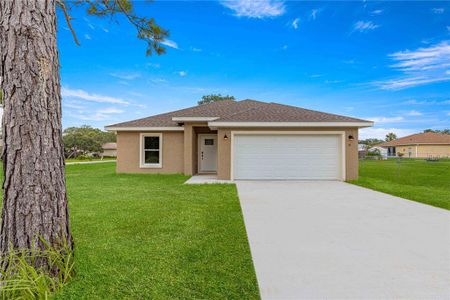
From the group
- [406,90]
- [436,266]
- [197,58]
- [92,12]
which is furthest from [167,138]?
[406,90]

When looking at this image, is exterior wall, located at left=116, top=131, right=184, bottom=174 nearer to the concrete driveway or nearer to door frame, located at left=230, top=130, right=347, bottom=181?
door frame, located at left=230, top=130, right=347, bottom=181

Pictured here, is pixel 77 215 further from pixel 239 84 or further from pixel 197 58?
pixel 239 84

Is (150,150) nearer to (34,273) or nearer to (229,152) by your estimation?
(229,152)

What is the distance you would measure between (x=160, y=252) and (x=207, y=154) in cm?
1119

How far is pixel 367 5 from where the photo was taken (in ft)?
36.7

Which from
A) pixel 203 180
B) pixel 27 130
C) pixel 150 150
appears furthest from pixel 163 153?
pixel 27 130

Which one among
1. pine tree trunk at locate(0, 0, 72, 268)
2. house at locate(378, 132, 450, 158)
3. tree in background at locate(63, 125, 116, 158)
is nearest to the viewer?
pine tree trunk at locate(0, 0, 72, 268)

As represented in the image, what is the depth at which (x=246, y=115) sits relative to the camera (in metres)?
11.7

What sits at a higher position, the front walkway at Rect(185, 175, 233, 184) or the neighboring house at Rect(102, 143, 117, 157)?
the neighboring house at Rect(102, 143, 117, 157)

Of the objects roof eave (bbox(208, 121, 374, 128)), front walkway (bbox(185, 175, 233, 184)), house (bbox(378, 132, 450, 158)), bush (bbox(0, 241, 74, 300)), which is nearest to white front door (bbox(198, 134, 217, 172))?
front walkway (bbox(185, 175, 233, 184))

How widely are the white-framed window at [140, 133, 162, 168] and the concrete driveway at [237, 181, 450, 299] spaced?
855cm

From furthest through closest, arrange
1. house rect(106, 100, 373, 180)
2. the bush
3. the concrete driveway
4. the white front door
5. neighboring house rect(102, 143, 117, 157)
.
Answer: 1. neighboring house rect(102, 143, 117, 157)
2. the white front door
3. house rect(106, 100, 373, 180)
4. the concrete driveway
5. the bush

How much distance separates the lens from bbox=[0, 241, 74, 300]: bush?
Answer: 2180 millimetres

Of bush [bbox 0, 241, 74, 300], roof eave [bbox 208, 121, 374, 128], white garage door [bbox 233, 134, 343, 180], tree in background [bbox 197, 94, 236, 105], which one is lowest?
bush [bbox 0, 241, 74, 300]
